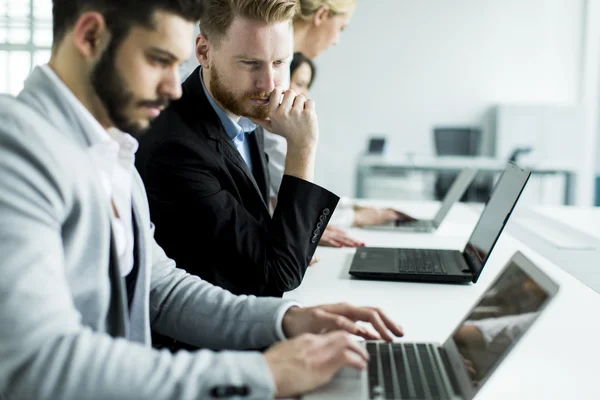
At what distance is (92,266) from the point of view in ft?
2.80

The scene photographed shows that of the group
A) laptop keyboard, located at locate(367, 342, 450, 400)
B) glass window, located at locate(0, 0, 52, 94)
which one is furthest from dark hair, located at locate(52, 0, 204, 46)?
glass window, located at locate(0, 0, 52, 94)

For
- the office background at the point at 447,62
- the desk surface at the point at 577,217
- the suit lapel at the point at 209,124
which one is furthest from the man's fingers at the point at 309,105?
the office background at the point at 447,62

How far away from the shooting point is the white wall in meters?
7.21

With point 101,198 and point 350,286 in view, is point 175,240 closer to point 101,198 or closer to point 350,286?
point 350,286

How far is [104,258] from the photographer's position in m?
0.86

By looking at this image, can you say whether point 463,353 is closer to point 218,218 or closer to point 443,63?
point 218,218

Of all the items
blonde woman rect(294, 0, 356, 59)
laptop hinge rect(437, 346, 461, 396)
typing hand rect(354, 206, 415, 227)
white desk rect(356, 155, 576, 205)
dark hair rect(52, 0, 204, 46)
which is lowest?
white desk rect(356, 155, 576, 205)

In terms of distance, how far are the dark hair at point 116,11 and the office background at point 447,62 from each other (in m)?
6.62

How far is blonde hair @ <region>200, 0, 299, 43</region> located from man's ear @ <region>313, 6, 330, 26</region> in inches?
29.9

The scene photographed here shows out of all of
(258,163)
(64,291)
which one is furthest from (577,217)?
(64,291)

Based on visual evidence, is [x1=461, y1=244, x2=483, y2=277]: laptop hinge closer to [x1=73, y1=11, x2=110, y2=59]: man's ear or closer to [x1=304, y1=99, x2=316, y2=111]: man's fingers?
[x1=304, y1=99, x2=316, y2=111]: man's fingers

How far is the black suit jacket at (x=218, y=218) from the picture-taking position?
4.83 ft

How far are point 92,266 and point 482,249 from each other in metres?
1.05

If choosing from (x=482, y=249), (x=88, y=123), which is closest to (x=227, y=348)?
(x=88, y=123)
